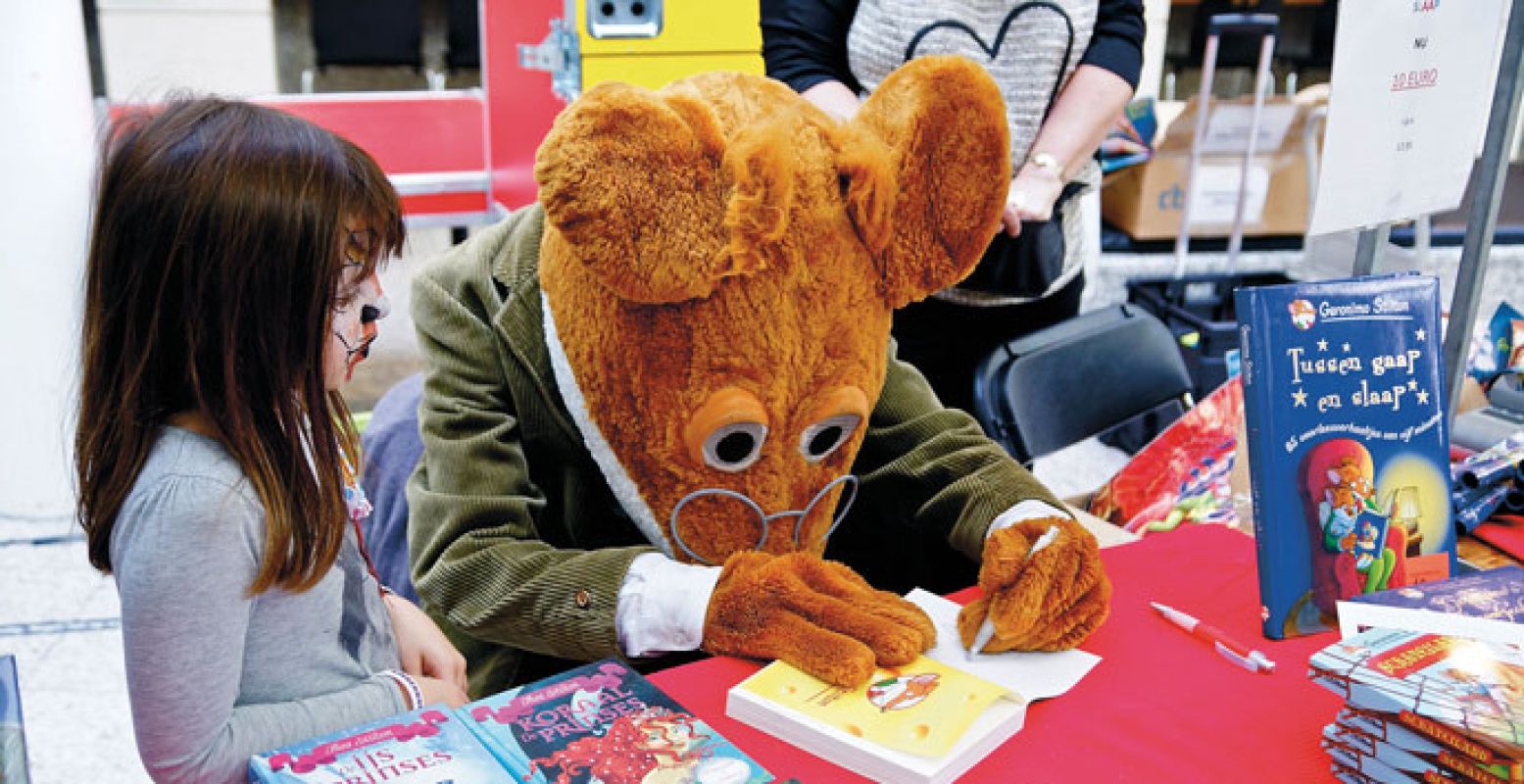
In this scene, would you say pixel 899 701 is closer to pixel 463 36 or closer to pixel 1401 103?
pixel 1401 103

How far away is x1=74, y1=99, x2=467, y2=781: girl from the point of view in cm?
89

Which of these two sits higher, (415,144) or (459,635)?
(415,144)

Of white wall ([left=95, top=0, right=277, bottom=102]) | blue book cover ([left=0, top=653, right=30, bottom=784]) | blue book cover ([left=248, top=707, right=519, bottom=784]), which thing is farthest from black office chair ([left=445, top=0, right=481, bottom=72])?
blue book cover ([left=0, top=653, right=30, bottom=784])

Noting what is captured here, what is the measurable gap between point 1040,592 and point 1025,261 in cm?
75

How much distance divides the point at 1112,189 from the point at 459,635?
12.6 ft

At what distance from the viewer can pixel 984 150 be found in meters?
1.09

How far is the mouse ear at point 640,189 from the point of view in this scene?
39.6 inches

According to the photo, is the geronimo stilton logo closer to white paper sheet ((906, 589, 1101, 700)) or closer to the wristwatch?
white paper sheet ((906, 589, 1101, 700))

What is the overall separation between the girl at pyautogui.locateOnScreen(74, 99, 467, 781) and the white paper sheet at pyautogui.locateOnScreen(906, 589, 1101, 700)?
1.61ft

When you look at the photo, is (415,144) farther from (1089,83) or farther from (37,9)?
(1089,83)

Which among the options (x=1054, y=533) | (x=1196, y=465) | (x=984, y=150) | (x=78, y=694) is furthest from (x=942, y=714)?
(x=78, y=694)

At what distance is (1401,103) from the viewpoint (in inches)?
52.6

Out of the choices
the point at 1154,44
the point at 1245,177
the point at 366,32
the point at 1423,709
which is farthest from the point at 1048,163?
the point at 366,32

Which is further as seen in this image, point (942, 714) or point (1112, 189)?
point (1112, 189)
